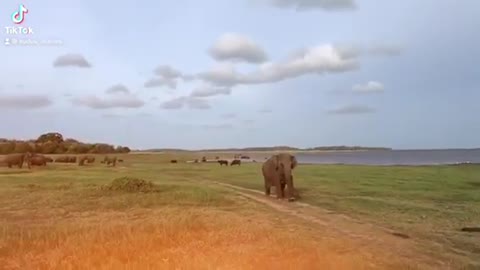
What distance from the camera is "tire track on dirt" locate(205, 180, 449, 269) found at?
37.4 feet

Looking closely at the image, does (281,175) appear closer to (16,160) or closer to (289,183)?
(289,183)

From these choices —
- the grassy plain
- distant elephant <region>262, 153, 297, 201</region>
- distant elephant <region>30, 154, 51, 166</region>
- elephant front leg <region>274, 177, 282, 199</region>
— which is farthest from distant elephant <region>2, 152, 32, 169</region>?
elephant front leg <region>274, 177, 282, 199</region>

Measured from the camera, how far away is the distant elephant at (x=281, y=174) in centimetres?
2397

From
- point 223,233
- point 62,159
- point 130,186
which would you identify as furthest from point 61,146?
point 223,233

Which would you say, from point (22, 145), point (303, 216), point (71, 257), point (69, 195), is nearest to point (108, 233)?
point (71, 257)

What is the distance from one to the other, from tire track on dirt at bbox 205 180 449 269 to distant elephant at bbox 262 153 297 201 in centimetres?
311

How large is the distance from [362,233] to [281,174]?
1035cm

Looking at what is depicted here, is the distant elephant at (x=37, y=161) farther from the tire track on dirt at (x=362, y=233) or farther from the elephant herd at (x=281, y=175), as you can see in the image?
the tire track on dirt at (x=362, y=233)

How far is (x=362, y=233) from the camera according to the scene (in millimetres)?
14133

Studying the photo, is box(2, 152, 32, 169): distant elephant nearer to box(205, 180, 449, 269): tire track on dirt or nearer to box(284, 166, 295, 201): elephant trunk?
box(284, 166, 295, 201): elephant trunk

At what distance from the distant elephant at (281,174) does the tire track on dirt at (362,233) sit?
311 centimetres

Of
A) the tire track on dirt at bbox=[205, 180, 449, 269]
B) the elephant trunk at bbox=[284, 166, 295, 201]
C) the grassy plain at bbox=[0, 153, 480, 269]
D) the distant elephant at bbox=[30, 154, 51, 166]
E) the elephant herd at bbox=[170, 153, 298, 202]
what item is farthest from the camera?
the distant elephant at bbox=[30, 154, 51, 166]

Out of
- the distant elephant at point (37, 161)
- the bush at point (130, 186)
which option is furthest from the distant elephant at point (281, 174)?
the distant elephant at point (37, 161)

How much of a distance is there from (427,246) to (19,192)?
856 inches
